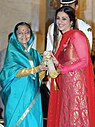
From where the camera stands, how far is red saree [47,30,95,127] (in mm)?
2984

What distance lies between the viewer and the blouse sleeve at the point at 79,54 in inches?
117

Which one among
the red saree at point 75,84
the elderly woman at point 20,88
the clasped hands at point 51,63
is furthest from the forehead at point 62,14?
the elderly woman at point 20,88

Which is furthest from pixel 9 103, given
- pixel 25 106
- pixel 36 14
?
pixel 36 14

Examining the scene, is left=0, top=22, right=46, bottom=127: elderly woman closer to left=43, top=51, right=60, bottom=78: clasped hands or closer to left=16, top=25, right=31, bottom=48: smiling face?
left=16, top=25, right=31, bottom=48: smiling face

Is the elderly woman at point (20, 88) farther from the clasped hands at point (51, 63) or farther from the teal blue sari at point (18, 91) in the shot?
the clasped hands at point (51, 63)

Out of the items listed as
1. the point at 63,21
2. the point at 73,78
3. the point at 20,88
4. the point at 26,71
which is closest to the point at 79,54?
the point at 73,78

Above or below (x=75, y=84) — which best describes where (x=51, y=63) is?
above

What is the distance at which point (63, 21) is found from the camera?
3104mm

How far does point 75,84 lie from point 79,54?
0.89 ft

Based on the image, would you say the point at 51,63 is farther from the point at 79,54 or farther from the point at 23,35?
the point at 23,35

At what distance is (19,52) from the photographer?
10.8 feet

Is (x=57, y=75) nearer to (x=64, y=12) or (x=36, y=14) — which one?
(x=64, y=12)

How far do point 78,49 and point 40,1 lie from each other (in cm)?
365

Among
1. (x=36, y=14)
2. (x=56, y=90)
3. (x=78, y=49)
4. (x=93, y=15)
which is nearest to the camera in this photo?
(x=78, y=49)
